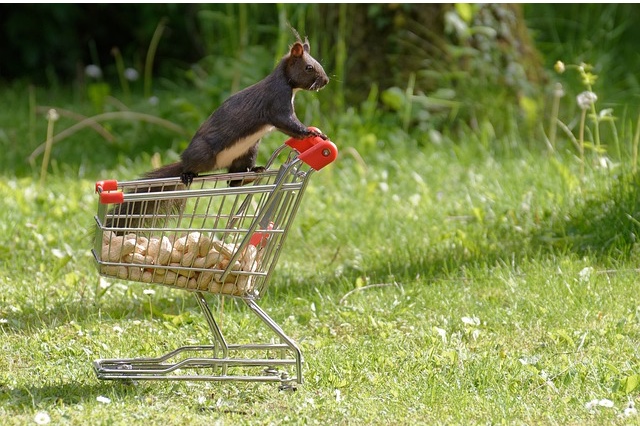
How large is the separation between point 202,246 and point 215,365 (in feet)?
1.48

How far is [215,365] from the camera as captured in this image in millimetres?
3391

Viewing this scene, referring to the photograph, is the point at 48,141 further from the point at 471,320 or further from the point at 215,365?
the point at 471,320

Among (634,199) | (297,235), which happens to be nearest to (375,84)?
(297,235)

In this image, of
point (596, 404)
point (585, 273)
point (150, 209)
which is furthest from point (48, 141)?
point (596, 404)

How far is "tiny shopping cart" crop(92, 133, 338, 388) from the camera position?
310 cm

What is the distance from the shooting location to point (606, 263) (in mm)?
4379

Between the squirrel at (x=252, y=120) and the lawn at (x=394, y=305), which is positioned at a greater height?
the squirrel at (x=252, y=120)

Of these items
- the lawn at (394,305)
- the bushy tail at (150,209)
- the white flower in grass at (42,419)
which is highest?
the bushy tail at (150,209)

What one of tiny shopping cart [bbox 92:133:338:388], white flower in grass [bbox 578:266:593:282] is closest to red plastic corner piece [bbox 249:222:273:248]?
tiny shopping cart [bbox 92:133:338:388]

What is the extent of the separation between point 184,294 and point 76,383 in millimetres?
Answer: 1002

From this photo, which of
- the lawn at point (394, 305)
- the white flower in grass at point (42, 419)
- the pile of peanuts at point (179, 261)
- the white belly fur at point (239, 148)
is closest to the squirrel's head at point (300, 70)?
the white belly fur at point (239, 148)

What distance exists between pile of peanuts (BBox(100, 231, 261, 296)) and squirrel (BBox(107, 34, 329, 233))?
0.09 metres

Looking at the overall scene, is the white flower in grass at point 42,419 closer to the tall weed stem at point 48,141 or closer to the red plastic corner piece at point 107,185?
the red plastic corner piece at point 107,185

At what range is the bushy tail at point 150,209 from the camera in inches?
125
